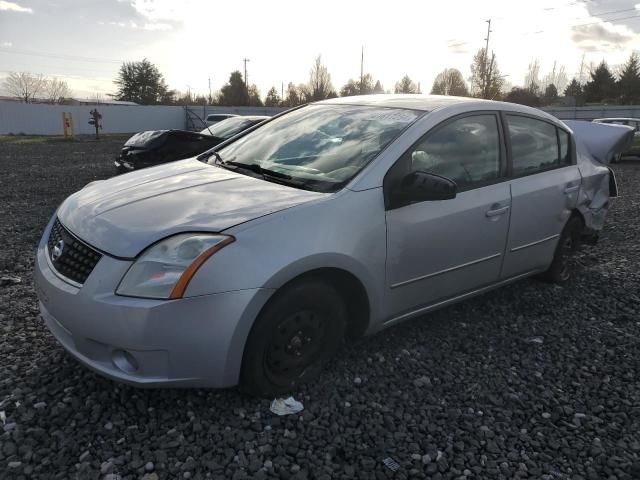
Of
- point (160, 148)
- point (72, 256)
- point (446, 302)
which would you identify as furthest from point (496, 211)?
point (160, 148)

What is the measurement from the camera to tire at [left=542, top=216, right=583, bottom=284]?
174 inches

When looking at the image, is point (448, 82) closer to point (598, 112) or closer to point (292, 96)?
point (292, 96)

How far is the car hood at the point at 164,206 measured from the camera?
96.9 inches

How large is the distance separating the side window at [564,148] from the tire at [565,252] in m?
0.50

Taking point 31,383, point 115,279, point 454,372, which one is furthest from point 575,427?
point 31,383

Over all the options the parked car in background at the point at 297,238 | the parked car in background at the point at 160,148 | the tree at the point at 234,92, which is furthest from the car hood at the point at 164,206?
the tree at the point at 234,92

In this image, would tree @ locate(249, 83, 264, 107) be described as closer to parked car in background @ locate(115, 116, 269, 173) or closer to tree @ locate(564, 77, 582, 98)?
tree @ locate(564, 77, 582, 98)

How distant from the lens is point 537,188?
387 centimetres

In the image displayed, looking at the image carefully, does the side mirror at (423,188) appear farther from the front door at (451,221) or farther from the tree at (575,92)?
the tree at (575,92)

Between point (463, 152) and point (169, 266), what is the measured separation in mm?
2109

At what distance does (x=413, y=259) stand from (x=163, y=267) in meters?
1.45

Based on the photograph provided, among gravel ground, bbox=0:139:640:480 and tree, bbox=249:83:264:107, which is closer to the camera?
gravel ground, bbox=0:139:640:480

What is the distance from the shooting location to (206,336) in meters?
2.35

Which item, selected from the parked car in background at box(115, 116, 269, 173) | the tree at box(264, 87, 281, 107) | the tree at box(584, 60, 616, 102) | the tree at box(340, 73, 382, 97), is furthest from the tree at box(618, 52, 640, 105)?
the parked car in background at box(115, 116, 269, 173)
